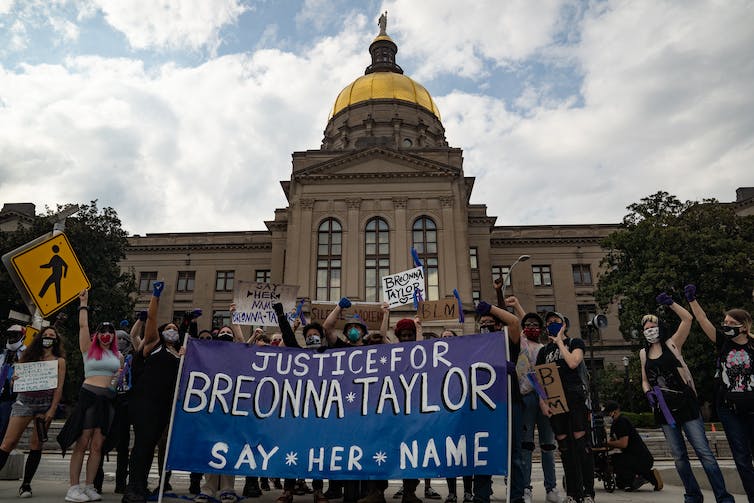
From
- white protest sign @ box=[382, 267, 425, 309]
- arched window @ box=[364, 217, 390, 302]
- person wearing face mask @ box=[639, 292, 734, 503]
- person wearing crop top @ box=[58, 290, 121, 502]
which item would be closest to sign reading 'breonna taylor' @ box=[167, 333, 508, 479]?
person wearing crop top @ box=[58, 290, 121, 502]

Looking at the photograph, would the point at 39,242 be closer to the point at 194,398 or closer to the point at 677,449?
the point at 194,398

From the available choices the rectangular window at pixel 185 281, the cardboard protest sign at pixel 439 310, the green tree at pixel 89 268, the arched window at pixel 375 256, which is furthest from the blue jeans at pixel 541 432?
the rectangular window at pixel 185 281

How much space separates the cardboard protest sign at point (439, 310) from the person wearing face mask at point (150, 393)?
6.86m

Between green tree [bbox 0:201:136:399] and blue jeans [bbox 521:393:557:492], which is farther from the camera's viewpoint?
green tree [bbox 0:201:136:399]

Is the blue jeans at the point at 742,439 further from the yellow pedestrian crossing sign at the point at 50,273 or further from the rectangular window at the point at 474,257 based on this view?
the rectangular window at the point at 474,257

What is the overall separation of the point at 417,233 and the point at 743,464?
3496 cm

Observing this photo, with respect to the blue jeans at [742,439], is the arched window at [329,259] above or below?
above

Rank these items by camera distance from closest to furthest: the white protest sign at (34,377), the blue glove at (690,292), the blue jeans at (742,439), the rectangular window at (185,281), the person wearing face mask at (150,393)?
the blue jeans at (742,439) < the person wearing face mask at (150,393) < the blue glove at (690,292) < the white protest sign at (34,377) < the rectangular window at (185,281)

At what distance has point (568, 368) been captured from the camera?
5.94 meters

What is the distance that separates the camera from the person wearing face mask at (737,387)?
5.46m

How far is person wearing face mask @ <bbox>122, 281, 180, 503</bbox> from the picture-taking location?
569cm

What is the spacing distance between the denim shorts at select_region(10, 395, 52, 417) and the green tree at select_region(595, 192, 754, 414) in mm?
25110

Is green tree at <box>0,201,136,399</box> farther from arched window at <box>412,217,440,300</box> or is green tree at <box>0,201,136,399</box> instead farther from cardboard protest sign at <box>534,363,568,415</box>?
cardboard protest sign at <box>534,363,568,415</box>

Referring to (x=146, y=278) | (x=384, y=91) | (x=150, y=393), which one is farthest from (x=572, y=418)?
(x=384, y=91)
